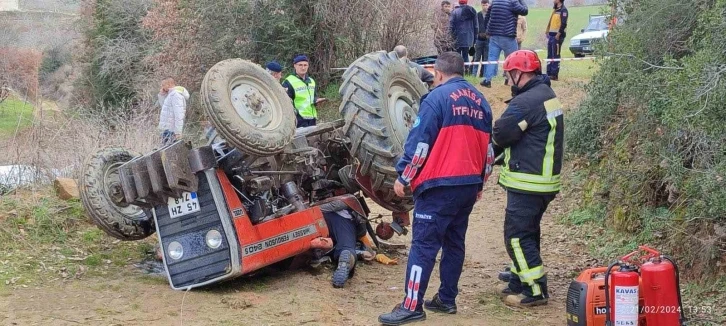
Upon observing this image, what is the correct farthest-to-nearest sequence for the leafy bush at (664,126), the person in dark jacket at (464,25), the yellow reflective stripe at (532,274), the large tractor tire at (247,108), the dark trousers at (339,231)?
the person in dark jacket at (464,25) → the dark trousers at (339,231) → the yellow reflective stripe at (532,274) → the large tractor tire at (247,108) → the leafy bush at (664,126)

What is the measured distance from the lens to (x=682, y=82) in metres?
5.46

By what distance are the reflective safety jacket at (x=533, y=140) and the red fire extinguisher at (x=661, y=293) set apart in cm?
131

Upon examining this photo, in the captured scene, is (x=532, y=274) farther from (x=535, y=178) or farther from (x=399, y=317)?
(x=399, y=317)

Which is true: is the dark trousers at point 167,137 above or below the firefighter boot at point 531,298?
above

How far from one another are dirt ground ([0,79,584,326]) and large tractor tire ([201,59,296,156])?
3.69 feet

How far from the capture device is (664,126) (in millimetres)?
7051

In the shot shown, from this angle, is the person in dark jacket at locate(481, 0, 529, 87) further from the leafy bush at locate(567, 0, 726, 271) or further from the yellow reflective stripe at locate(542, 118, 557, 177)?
the yellow reflective stripe at locate(542, 118, 557, 177)

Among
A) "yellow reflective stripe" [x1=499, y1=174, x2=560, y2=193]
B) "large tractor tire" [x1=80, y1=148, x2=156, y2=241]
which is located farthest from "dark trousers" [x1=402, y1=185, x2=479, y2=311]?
"large tractor tire" [x1=80, y1=148, x2=156, y2=241]

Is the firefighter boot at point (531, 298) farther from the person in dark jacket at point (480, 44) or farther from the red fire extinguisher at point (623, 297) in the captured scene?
the person in dark jacket at point (480, 44)

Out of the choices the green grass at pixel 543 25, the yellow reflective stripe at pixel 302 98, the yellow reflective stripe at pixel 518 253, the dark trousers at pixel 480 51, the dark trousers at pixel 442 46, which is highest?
the green grass at pixel 543 25

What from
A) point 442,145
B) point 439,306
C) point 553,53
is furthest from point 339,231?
point 553,53

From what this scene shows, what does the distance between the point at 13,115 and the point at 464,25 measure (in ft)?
30.5

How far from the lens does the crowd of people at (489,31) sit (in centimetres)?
1515

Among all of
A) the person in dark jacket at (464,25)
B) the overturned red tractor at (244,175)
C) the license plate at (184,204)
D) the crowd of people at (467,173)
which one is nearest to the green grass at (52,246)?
the overturned red tractor at (244,175)
